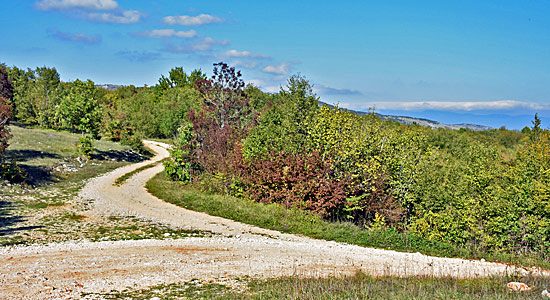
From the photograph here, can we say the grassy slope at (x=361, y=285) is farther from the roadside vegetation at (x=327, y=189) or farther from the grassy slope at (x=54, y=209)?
the grassy slope at (x=54, y=209)

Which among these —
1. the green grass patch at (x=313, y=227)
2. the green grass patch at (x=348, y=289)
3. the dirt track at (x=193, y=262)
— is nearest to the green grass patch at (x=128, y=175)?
the green grass patch at (x=313, y=227)

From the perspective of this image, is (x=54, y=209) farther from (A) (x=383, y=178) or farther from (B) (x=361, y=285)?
(A) (x=383, y=178)

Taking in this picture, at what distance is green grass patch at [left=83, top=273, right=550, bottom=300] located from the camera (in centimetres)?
1025

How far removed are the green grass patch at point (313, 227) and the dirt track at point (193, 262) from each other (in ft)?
3.04

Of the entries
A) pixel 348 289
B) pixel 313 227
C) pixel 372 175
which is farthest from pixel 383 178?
pixel 348 289

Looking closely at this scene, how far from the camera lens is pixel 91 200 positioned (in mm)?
25922

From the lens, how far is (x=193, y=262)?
47.4ft

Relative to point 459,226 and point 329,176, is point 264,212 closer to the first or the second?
point 329,176

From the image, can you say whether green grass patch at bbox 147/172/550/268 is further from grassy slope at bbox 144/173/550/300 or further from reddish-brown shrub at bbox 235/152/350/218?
reddish-brown shrub at bbox 235/152/350/218

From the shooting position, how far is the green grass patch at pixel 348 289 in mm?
10252

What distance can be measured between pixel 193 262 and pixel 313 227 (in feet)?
25.9

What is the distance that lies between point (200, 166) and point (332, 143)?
13.4 meters

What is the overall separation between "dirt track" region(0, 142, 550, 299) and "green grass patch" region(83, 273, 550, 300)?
0.63 meters

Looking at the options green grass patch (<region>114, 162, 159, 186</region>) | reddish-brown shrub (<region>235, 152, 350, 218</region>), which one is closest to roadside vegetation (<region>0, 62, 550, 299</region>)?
reddish-brown shrub (<region>235, 152, 350, 218</region>)
